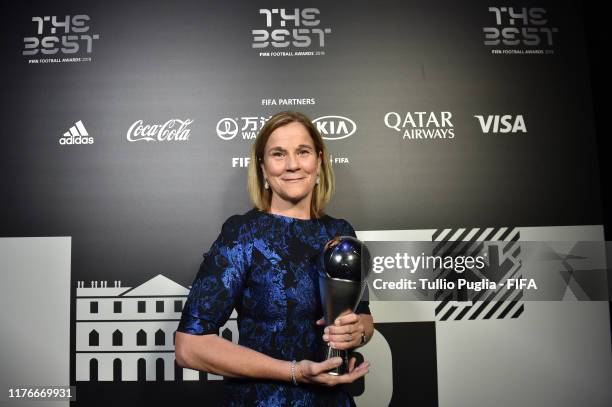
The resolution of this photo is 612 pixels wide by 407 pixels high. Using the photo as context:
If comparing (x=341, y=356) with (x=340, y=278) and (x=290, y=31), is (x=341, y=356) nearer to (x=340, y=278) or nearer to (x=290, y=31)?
(x=340, y=278)

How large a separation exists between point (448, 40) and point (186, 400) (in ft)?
6.59

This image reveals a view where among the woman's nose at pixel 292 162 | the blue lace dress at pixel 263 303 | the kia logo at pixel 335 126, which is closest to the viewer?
the blue lace dress at pixel 263 303

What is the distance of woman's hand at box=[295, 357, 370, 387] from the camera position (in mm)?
1183

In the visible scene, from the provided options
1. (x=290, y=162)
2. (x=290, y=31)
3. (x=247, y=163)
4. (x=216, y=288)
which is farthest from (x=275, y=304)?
(x=290, y=31)

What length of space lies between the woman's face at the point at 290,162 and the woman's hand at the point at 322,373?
472 millimetres

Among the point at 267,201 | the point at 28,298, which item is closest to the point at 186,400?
the point at 28,298

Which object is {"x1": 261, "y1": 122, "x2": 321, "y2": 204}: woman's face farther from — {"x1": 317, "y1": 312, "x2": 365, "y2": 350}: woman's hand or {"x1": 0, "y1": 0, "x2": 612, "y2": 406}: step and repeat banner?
{"x1": 0, "y1": 0, "x2": 612, "y2": 406}: step and repeat banner

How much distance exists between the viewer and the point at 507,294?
7.21 feet

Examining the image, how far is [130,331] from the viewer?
2152 millimetres

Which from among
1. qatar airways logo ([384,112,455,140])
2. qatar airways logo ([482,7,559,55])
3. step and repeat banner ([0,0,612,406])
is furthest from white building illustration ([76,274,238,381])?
qatar airways logo ([482,7,559,55])

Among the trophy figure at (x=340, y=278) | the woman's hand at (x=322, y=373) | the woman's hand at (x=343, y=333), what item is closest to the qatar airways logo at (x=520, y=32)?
the trophy figure at (x=340, y=278)

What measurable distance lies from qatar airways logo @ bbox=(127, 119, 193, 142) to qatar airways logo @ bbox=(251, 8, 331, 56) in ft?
1.63

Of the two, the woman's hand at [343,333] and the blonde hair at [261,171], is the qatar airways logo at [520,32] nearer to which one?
the blonde hair at [261,171]

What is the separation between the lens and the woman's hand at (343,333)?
1.21 m
